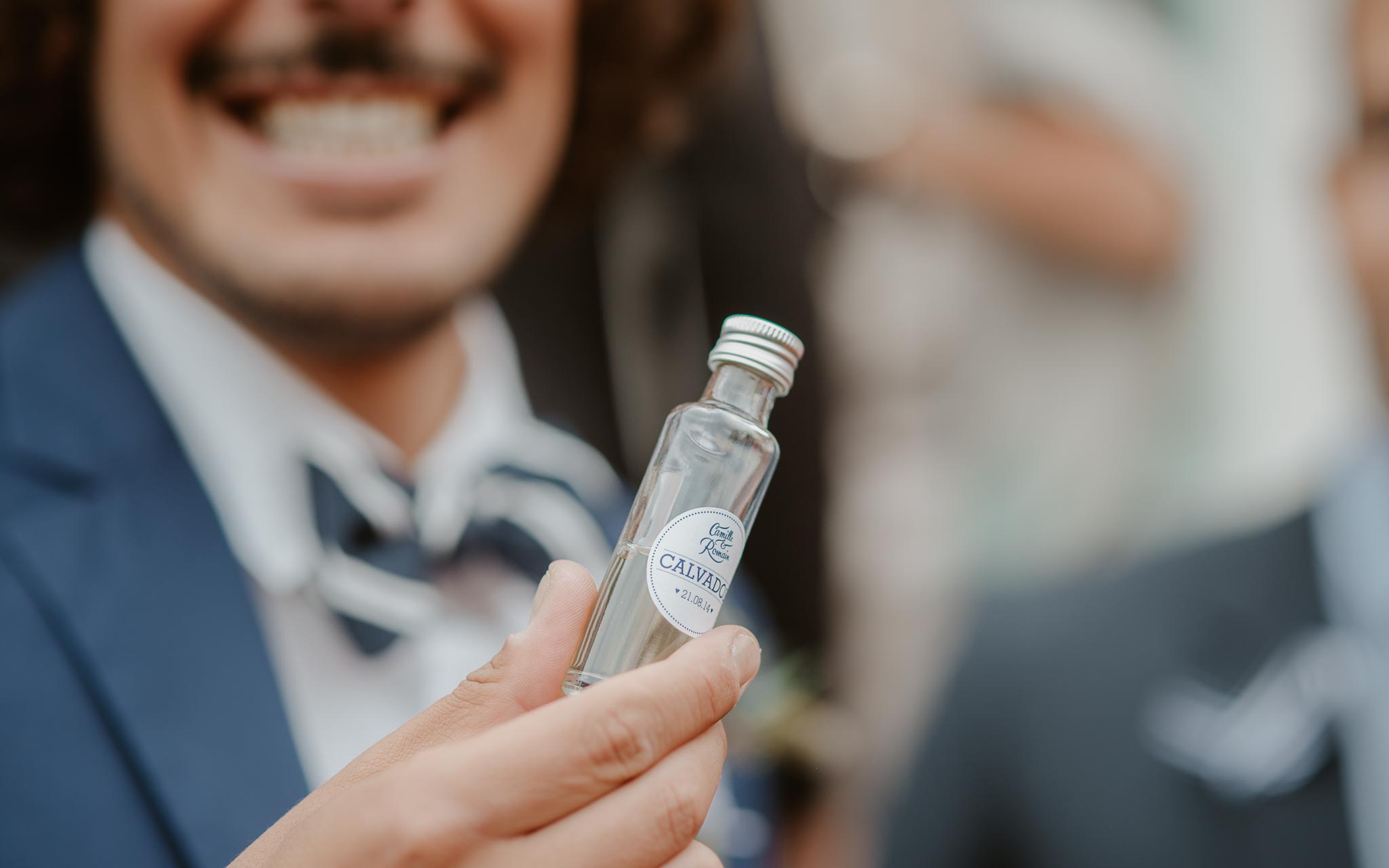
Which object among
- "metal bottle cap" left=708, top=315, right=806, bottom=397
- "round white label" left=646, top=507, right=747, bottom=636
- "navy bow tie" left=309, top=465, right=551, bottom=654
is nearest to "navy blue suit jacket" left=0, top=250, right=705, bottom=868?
"navy bow tie" left=309, top=465, right=551, bottom=654

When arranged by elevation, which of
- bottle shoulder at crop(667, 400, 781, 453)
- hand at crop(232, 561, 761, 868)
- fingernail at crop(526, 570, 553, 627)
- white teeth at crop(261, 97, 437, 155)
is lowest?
hand at crop(232, 561, 761, 868)

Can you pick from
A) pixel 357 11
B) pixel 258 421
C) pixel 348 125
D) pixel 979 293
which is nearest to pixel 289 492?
pixel 258 421

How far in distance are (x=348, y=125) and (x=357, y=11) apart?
13 cm

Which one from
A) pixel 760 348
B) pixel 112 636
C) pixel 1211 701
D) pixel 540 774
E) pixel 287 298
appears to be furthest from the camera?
pixel 1211 701

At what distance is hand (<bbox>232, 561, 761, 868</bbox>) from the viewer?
740 mm

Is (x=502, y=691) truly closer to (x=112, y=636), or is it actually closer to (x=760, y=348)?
(x=760, y=348)

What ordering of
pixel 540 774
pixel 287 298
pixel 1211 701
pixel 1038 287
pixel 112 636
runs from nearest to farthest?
pixel 540 774 < pixel 112 636 < pixel 287 298 < pixel 1211 701 < pixel 1038 287

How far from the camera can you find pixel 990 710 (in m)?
2.21

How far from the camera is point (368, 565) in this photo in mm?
1334

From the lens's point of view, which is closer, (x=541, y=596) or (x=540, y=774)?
(x=540, y=774)

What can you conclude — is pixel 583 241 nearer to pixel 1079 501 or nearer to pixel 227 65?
pixel 227 65

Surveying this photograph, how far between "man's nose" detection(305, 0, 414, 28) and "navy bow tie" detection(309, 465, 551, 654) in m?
0.52

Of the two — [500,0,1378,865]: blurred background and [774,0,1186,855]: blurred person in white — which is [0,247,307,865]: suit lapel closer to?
[500,0,1378,865]: blurred background

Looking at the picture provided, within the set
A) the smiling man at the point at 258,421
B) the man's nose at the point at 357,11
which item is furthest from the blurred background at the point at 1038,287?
the man's nose at the point at 357,11
